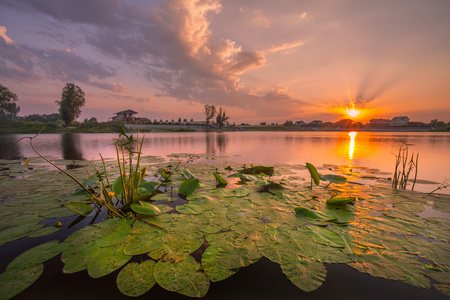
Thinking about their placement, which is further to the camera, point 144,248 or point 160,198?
point 160,198

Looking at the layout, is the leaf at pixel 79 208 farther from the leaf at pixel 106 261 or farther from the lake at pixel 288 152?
the lake at pixel 288 152

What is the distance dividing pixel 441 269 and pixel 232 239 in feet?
6.09

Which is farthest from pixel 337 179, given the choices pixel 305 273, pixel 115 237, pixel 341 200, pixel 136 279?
pixel 115 237

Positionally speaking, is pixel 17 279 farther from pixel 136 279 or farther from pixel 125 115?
pixel 125 115

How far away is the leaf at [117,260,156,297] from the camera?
1.27 metres

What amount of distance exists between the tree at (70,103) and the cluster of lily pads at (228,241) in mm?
50980

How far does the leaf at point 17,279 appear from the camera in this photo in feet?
4.05

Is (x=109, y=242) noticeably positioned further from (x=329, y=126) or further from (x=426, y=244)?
(x=329, y=126)

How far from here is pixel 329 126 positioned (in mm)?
81000

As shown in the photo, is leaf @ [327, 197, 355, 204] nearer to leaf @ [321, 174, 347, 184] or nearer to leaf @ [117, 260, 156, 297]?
leaf @ [321, 174, 347, 184]

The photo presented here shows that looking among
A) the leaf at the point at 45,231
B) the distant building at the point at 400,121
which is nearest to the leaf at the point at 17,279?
the leaf at the point at 45,231

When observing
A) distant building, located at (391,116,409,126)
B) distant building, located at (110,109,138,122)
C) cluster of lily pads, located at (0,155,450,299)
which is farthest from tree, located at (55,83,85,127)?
distant building, located at (391,116,409,126)

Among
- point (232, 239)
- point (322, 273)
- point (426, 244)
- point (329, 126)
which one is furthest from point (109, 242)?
point (329, 126)

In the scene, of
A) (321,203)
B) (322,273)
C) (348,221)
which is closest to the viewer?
(322,273)
